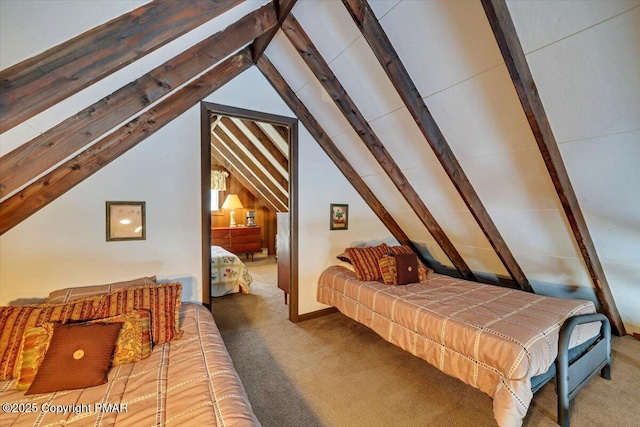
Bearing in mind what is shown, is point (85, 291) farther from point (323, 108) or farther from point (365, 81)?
point (365, 81)

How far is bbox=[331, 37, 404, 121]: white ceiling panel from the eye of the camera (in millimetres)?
1971

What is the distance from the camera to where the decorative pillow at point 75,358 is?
4.12 ft

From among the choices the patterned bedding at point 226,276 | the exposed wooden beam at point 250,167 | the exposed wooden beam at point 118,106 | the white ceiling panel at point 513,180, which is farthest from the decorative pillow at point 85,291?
the exposed wooden beam at point 250,167

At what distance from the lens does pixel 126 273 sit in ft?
7.55

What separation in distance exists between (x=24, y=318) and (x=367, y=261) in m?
2.64

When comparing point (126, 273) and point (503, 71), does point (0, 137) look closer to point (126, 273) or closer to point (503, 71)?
point (126, 273)

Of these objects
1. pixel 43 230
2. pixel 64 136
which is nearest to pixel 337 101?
pixel 64 136

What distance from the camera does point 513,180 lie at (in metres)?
2.05

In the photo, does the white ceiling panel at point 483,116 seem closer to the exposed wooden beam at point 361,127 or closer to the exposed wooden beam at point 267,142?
the exposed wooden beam at point 361,127

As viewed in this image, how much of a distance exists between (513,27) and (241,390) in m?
2.18

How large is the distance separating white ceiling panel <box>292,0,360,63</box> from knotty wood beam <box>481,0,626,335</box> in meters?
0.87

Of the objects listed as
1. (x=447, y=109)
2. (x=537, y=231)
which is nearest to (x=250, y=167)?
(x=447, y=109)

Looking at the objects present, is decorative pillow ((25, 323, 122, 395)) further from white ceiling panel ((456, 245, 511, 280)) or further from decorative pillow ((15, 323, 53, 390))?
white ceiling panel ((456, 245, 511, 280))

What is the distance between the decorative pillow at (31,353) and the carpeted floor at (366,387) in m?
1.20
